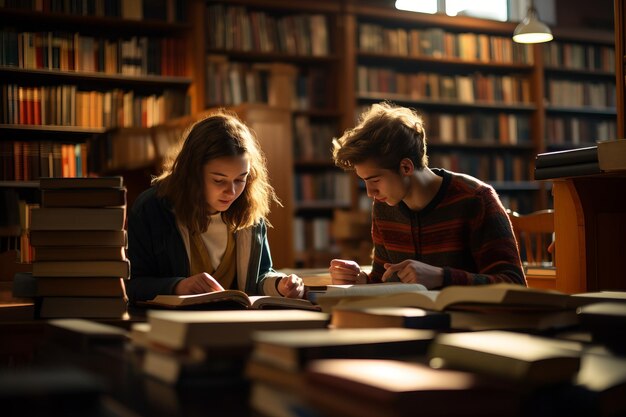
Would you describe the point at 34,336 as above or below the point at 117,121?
below

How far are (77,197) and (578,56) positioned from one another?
6219mm

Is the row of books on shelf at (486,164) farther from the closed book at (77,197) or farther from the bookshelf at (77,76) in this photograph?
the closed book at (77,197)

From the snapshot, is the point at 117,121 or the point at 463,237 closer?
the point at 463,237

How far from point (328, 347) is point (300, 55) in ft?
17.1

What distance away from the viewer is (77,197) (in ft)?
4.43

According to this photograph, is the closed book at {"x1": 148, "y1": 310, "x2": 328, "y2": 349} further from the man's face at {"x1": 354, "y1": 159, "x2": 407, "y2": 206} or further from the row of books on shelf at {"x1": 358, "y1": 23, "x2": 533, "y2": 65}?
the row of books on shelf at {"x1": 358, "y1": 23, "x2": 533, "y2": 65}

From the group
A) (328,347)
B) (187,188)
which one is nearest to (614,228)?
(187,188)

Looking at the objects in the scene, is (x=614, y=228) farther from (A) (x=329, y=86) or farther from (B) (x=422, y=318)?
(A) (x=329, y=86)

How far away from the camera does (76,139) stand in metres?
5.21

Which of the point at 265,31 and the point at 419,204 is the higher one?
the point at 265,31

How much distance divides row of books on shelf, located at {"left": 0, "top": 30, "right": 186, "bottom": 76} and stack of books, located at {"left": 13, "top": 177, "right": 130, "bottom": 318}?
12.9 feet

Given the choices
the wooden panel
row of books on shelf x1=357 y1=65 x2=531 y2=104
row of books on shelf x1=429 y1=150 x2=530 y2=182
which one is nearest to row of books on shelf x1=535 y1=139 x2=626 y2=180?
the wooden panel

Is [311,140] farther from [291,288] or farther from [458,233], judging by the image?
[291,288]

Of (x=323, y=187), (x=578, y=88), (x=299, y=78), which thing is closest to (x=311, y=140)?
(x=323, y=187)
